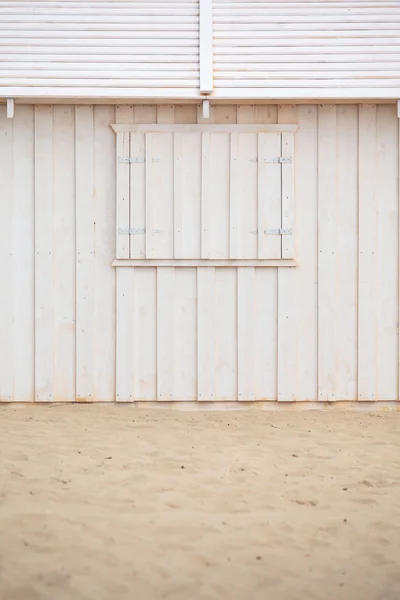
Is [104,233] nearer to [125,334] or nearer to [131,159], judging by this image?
[131,159]

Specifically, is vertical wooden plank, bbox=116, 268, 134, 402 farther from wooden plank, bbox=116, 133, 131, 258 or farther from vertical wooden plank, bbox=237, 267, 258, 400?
vertical wooden plank, bbox=237, 267, 258, 400

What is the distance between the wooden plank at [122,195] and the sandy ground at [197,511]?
1.59 meters

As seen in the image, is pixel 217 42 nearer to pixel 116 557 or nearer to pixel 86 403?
pixel 86 403

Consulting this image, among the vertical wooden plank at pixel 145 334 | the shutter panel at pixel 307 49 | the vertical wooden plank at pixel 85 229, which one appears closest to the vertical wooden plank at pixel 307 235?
the shutter panel at pixel 307 49

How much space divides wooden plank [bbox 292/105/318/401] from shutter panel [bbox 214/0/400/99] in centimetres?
38

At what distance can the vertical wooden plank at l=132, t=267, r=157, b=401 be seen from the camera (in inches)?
254

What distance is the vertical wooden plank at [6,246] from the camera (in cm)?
646

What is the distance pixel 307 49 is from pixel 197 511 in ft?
13.9

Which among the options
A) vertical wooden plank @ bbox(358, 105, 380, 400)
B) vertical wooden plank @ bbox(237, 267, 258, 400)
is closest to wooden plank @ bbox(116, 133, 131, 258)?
vertical wooden plank @ bbox(237, 267, 258, 400)

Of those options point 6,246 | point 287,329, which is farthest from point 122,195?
point 287,329

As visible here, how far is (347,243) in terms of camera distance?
6543mm

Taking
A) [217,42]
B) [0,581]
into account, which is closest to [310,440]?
[0,581]

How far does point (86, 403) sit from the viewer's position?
21.2 feet

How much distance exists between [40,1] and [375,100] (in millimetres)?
2999
